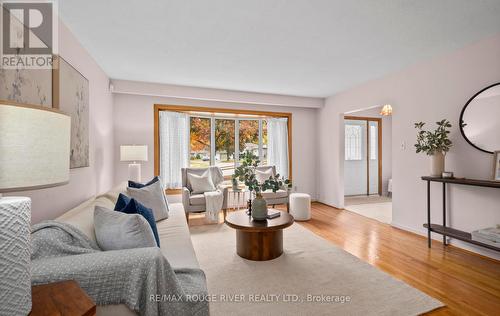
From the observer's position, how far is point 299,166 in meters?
5.84

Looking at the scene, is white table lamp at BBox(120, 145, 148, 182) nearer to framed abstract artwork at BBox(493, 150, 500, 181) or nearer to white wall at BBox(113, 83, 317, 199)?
white wall at BBox(113, 83, 317, 199)

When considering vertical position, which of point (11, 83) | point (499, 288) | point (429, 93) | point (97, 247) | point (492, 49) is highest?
point (492, 49)

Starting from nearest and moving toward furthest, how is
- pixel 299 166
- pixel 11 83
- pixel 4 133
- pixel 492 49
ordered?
pixel 4 133
pixel 11 83
pixel 492 49
pixel 299 166

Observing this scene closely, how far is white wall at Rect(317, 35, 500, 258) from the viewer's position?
2.74 metres

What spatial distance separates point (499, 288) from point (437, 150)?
4.99ft

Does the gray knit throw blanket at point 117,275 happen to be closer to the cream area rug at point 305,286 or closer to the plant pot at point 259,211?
the cream area rug at point 305,286

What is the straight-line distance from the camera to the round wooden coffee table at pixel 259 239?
263 centimetres

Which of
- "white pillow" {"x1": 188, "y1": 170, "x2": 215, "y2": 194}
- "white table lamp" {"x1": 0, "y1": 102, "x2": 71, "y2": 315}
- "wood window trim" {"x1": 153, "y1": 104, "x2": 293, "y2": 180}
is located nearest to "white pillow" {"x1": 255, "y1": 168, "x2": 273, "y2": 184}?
"white pillow" {"x1": 188, "y1": 170, "x2": 215, "y2": 194}

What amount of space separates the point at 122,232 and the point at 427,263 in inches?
118

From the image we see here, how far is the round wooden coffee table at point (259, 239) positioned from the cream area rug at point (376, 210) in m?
2.47

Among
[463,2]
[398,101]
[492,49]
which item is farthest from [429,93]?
[463,2]

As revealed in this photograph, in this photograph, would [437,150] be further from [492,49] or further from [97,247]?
[97,247]

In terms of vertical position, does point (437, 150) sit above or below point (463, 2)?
below

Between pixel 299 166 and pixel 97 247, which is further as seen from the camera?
pixel 299 166
